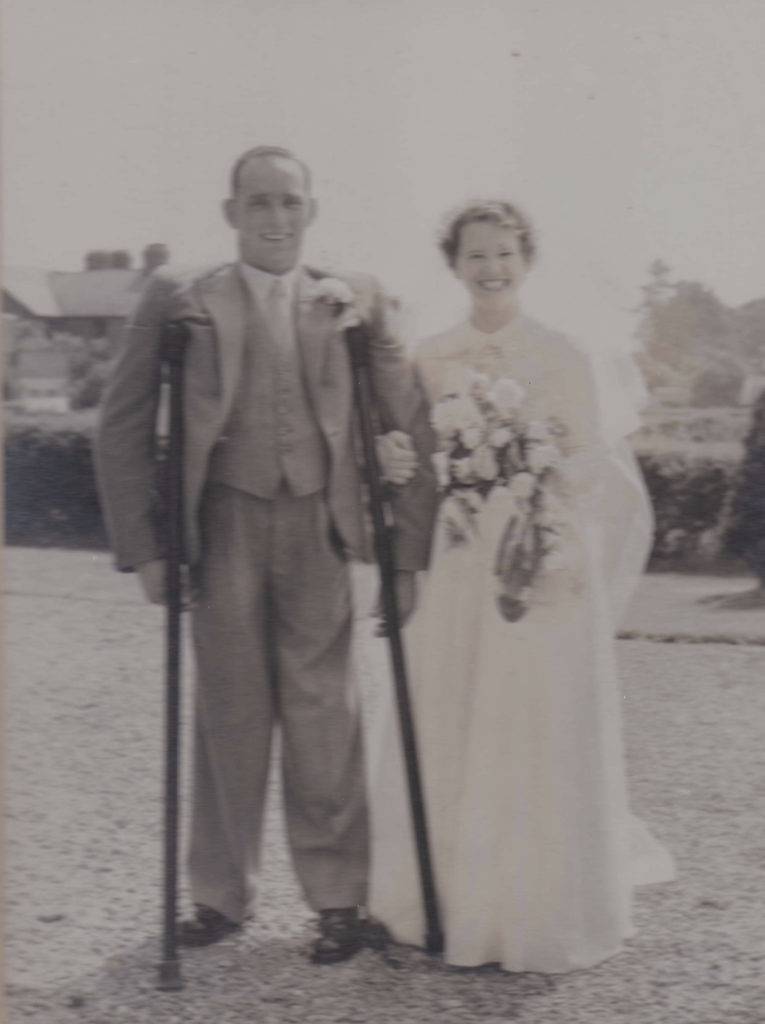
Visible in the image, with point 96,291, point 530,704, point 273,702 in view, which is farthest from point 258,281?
point 530,704

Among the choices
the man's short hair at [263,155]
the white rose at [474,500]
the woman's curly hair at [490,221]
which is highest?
the man's short hair at [263,155]

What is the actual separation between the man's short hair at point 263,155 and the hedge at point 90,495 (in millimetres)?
572

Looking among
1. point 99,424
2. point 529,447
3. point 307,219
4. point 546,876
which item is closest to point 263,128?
point 307,219

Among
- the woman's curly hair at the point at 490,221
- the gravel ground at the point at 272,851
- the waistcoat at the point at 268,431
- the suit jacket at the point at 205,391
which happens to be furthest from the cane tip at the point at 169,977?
the woman's curly hair at the point at 490,221

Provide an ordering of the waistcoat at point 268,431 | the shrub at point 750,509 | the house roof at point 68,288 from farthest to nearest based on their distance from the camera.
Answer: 1. the shrub at point 750,509
2. the house roof at point 68,288
3. the waistcoat at point 268,431

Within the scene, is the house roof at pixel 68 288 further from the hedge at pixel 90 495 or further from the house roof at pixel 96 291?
the hedge at pixel 90 495

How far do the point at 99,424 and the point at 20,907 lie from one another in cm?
101

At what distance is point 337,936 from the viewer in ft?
8.32

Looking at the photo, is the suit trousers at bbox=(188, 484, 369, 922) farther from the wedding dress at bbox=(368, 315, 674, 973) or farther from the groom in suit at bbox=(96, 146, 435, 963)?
the wedding dress at bbox=(368, 315, 674, 973)

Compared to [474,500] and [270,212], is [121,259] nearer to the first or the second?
[270,212]

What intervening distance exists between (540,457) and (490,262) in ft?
1.29

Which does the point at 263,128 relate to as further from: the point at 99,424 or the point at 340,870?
the point at 340,870

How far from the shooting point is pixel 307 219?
7.98ft

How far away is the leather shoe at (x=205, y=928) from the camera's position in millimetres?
2555
